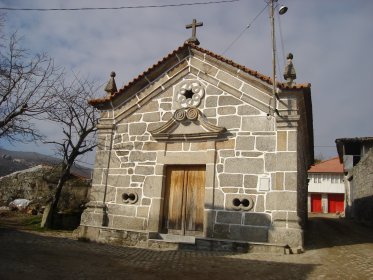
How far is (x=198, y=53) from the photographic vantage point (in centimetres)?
997

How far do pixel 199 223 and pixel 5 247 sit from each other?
4532mm

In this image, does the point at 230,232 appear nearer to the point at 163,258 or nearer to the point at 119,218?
the point at 163,258

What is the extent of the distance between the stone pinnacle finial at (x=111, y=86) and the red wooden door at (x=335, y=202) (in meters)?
32.0

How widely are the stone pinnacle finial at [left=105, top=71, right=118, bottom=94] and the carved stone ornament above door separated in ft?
7.33

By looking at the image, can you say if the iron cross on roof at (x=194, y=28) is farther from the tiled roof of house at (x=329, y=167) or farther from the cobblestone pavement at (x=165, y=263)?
the tiled roof of house at (x=329, y=167)

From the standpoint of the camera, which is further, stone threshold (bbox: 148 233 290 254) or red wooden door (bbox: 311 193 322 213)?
red wooden door (bbox: 311 193 322 213)

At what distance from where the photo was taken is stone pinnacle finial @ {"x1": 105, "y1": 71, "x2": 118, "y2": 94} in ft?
35.6

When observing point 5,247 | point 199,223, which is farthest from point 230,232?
point 5,247

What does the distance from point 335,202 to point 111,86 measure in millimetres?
32528

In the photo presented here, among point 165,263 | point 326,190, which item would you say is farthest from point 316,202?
point 165,263

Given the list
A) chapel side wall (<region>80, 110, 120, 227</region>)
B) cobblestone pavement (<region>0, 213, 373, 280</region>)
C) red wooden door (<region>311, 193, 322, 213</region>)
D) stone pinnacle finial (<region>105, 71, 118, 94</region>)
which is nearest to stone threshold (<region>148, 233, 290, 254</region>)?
cobblestone pavement (<region>0, 213, 373, 280</region>)

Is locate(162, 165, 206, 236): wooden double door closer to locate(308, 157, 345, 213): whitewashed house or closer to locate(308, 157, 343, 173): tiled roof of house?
locate(308, 157, 345, 213): whitewashed house

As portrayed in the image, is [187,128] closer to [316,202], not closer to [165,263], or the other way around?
[165,263]

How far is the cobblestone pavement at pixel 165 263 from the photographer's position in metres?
5.38
